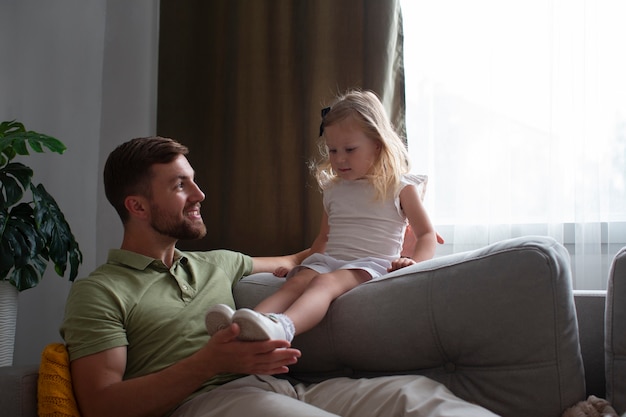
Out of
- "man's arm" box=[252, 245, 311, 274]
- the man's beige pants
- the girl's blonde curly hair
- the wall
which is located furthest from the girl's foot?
the wall

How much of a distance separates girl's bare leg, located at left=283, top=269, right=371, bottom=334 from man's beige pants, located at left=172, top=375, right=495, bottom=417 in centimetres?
15

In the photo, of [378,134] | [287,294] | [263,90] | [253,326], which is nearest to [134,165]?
[287,294]

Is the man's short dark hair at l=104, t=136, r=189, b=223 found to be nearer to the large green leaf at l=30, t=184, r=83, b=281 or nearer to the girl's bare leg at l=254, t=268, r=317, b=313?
the girl's bare leg at l=254, t=268, r=317, b=313

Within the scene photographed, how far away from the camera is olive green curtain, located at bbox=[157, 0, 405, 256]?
2.58m

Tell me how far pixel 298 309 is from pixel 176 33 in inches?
69.4

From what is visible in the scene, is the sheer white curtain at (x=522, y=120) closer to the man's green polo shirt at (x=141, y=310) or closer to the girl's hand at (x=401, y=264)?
the girl's hand at (x=401, y=264)

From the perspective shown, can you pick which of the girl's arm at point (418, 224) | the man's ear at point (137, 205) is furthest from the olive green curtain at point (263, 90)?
the man's ear at point (137, 205)

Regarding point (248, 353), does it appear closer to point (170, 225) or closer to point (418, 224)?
Result: point (170, 225)

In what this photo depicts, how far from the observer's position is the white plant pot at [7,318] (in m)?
2.22

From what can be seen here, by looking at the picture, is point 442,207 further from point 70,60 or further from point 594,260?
point 70,60

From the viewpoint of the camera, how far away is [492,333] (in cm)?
143

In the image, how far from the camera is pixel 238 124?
2.78 m

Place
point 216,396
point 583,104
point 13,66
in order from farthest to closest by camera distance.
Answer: point 13,66
point 583,104
point 216,396

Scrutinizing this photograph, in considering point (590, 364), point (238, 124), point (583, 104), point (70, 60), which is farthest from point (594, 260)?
point (70, 60)
